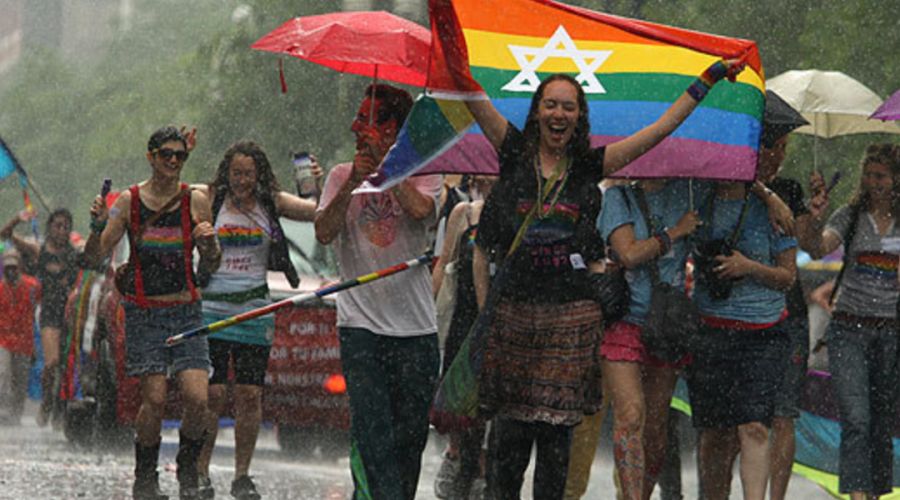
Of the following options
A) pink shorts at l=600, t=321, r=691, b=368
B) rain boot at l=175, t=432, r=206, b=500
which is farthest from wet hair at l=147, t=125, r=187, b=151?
pink shorts at l=600, t=321, r=691, b=368

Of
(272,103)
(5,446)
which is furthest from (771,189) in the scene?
(272,103)

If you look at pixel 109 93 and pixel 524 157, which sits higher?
pixel 109 93

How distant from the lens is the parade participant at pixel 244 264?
37.3 feet

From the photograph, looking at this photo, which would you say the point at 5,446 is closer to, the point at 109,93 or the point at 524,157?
the point at 524,157

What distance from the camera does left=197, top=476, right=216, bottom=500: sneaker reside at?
450 inches

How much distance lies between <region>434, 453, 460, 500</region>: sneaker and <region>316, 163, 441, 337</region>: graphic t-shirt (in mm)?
3086

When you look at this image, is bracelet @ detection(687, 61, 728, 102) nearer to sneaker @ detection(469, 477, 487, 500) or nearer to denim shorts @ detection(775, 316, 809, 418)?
denim shorts @ detection(775, 316, 809, 418)

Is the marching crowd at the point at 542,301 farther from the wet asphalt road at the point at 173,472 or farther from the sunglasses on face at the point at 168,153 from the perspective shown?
the wet asphalt road at the point at 173,472

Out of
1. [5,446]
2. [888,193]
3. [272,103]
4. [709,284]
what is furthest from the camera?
[272,103]

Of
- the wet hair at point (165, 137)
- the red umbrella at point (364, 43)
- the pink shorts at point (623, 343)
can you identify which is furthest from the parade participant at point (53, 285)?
the pink shorts at point (623, 343)

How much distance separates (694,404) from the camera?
32.2 ft

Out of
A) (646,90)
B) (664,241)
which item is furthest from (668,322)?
(646,90)

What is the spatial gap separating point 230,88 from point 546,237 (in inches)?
1208

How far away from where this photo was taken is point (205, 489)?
37.7 feet
